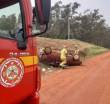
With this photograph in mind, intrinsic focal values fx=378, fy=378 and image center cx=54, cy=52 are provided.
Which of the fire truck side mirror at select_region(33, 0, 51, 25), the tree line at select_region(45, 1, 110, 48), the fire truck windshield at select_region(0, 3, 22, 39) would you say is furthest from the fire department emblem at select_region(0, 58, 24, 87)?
the tree line at select_region(45, 1, 110, 48)

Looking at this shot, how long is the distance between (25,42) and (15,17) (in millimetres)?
305

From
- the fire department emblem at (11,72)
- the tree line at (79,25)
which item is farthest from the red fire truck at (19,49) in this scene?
the tree line at (79,25)

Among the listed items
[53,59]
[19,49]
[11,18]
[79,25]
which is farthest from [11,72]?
[79,25]

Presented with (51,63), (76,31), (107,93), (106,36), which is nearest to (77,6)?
(76,31)

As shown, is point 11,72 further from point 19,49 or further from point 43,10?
point 43,10

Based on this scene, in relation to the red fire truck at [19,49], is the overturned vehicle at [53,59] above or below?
below

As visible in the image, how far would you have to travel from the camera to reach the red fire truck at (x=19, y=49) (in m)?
3.94

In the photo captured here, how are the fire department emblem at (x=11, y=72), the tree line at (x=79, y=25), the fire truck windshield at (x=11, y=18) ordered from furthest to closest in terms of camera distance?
the tree line at (x=79, y=25)
the fire truck windshield at (x=11, y=18)
the fire department emblem at (x=11, y=72)

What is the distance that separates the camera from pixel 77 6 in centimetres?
8056

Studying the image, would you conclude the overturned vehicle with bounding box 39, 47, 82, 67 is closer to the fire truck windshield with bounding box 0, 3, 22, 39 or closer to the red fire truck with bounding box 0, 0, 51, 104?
the red fire truck with bounding box 0, 0, 51, 104

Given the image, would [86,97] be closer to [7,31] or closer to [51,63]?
[7,31]

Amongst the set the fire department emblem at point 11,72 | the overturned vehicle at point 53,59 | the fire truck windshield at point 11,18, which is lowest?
the overturned vehicle at point 53,59

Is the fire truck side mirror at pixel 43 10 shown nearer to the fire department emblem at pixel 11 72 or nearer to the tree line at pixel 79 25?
the fire department emblem at pixel 11 72

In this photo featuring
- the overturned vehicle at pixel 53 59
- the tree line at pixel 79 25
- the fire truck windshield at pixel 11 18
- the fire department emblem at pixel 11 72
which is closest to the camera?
the fire department emblem at pixel 11 72
